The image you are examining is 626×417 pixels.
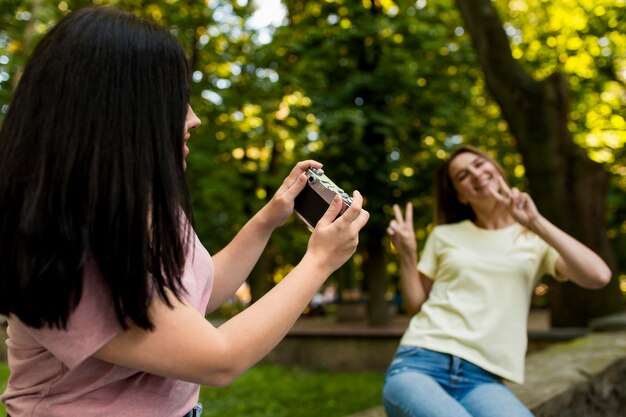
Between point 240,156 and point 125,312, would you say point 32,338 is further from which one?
point 240,156

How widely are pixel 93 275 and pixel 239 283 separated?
2.30 ft

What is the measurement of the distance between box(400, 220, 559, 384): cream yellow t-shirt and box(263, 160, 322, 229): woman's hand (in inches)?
52.2

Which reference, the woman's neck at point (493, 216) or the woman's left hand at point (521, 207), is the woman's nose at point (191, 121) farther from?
the woman's neck at point (493, 216)

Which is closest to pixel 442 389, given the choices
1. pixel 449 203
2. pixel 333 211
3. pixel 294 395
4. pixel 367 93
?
pixel 449 203

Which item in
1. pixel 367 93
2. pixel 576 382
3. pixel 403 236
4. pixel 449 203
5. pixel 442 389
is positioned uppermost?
pixel 367 93

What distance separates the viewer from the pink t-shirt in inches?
49.7

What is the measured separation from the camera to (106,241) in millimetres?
1225

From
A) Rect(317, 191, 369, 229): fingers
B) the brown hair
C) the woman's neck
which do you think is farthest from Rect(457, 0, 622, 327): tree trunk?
Rect(317, 191, 369, 229): fingers

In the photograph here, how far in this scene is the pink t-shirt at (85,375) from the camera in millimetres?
1263

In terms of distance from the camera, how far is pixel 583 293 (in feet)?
27.8

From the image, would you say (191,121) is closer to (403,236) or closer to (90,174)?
(90,174)

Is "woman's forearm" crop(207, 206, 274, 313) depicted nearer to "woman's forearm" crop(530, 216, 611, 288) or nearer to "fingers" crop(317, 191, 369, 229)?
"fingers" crop(317, 191, 369, 229)

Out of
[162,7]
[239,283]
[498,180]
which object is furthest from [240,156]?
[239,283]

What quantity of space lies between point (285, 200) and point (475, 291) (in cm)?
151
